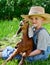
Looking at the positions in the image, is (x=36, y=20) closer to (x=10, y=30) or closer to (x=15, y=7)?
(x=10, y=30)

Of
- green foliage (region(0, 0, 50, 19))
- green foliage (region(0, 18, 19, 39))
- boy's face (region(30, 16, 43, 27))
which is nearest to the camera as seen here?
boy's face (region(30, 16, 43, 27))

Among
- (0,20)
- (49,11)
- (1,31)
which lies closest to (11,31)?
(1,31)

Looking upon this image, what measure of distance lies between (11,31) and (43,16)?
8.09 feet

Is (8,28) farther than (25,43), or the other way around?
(8,28)

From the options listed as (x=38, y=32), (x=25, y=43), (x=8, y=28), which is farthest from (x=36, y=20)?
(x=8, y=28)

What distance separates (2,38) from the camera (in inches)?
252

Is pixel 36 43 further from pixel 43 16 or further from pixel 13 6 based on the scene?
Result: pixel 13 6

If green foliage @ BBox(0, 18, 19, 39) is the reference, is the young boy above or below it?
above

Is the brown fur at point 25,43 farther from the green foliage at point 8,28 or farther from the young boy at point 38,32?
the green foliage at point 8,28

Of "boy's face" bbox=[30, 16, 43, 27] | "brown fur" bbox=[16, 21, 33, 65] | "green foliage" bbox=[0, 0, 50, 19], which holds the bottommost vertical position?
"green foliage" bbox=[0, 0, 50, 19]

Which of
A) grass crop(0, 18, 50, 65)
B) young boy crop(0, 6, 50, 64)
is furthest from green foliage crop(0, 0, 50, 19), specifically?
young boy crop(0, 6, 50, 64)

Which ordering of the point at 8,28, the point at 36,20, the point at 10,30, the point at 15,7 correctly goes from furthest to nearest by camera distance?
the point at 15,7
the point at 8,28
the point at 10,30
the point at 36,20

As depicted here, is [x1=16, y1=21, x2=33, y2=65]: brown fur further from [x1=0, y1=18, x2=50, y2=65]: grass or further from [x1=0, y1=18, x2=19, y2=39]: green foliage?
[x1=0, y1=18, x2=19, y2=39]: green foliage

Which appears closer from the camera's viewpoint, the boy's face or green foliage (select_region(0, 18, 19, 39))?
the boy's face
